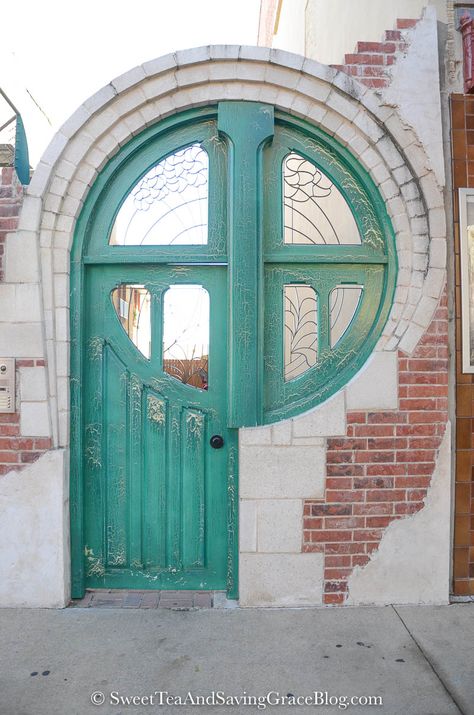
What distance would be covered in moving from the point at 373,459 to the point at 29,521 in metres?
2.24

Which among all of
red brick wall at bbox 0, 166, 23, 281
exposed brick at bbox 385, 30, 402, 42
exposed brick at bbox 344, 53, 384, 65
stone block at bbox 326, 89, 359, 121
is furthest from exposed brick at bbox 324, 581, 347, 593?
exposed brick at bbox 385, 30, 402, 42

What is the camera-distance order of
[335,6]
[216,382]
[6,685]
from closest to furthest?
[6,685]
[216,382]
[335,6]

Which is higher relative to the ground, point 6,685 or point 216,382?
point 216,382

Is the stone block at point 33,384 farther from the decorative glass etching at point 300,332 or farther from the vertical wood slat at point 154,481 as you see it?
the decorative glass etching at point 300,332

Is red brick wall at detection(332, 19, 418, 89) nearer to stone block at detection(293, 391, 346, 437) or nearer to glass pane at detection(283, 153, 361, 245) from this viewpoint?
glass pane at detection(283, 153, 361, 245)

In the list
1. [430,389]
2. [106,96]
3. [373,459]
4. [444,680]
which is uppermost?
[106,96]

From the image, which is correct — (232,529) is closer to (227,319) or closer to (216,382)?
(216,382)

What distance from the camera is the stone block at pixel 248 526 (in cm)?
354

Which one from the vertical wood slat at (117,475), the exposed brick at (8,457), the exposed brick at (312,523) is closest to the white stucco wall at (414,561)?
the exposed brick at (312,523)

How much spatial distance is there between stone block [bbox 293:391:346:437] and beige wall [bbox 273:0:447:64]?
8.60 ft

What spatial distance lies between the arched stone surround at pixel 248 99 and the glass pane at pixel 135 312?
36cm

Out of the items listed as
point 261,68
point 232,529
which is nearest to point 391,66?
point 261,68

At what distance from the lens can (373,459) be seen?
3596mm

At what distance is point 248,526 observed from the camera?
3.55m
